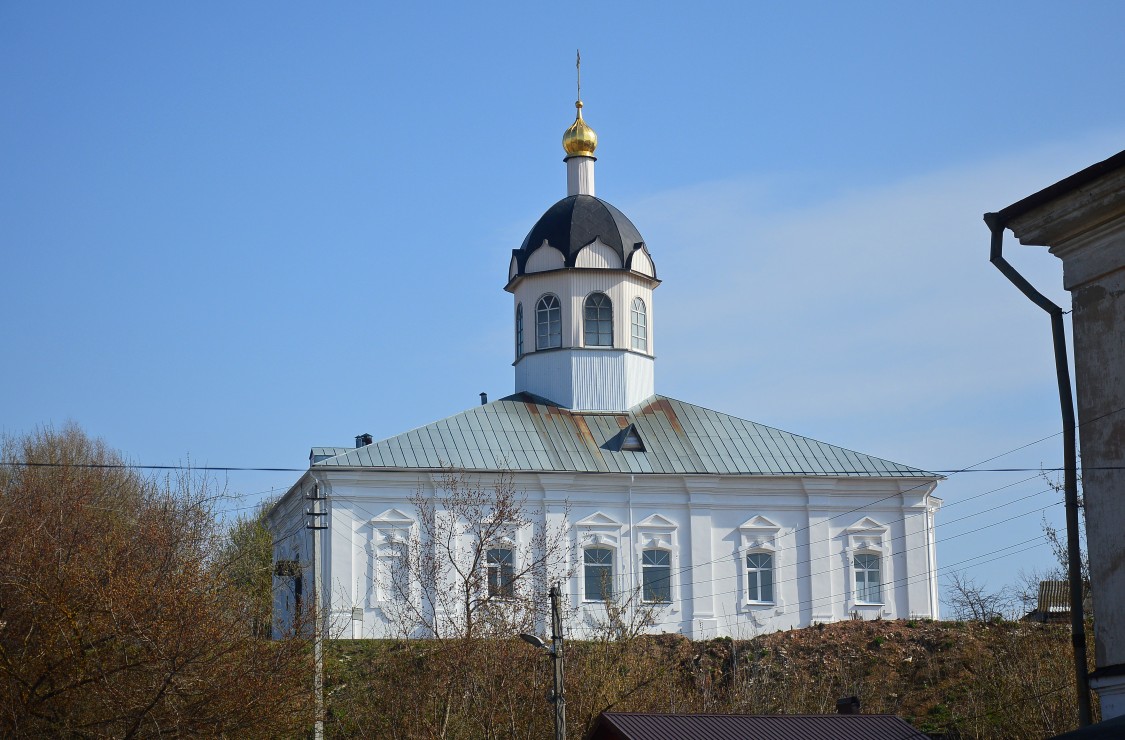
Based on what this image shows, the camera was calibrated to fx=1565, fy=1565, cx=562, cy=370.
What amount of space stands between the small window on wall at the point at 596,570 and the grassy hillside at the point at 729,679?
202 centimetres

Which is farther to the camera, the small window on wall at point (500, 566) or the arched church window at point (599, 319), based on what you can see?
the arched church window at point (599, 319)

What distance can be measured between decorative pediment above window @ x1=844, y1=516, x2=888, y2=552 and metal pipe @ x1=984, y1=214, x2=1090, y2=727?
82.0ft

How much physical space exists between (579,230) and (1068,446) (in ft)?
Answer: 93.0

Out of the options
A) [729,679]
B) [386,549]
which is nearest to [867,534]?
[729,679]

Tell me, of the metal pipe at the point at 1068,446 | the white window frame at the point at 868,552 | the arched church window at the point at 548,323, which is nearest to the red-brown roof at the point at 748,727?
the metal pipe at the point at 1068,446

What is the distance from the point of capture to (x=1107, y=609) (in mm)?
9953

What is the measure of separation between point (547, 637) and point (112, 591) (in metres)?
12.7

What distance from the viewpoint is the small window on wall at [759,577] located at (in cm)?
3572

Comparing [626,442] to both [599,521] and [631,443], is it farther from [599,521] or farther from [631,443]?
[599,521]

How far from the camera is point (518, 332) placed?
130 feet

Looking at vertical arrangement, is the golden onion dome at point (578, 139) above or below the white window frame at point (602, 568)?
above

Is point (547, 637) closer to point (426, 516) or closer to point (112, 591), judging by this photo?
point (426, 516)

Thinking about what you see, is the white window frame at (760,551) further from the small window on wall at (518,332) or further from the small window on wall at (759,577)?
the small window on wall at (518,332)

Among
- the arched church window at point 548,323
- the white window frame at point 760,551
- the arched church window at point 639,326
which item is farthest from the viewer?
the arched church window at point 639,326
